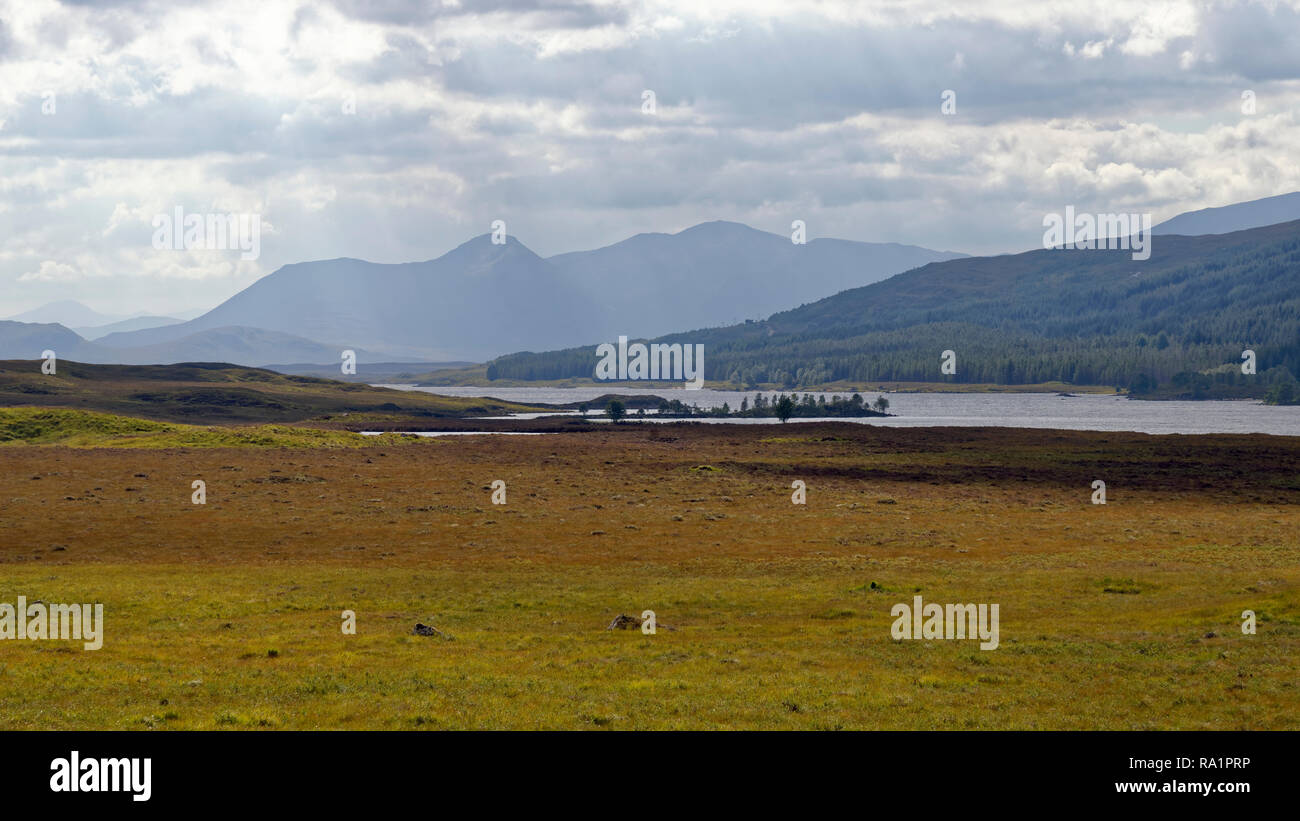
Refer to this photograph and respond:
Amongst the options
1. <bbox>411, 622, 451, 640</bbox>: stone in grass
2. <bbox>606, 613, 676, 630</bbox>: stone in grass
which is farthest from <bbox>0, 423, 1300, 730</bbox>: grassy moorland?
<bbox>411, 622, 451, 640</bbox>: stone in grass

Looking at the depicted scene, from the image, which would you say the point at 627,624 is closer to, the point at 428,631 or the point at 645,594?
the point at 428,631

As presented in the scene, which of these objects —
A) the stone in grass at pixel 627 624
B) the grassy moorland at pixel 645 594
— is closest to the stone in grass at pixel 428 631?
the grassy moorland at pixel 645 594

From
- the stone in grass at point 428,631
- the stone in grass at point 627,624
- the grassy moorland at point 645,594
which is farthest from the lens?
the stone in grass at point 627,624

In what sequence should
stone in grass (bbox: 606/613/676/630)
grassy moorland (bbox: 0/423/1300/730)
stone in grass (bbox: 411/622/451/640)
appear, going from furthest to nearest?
stone in grass (bbox: 606/613/676/630) < stone in grass (bbox: 411/622/451/640) < grassy moorland (bbox: 0/423/1300/730)

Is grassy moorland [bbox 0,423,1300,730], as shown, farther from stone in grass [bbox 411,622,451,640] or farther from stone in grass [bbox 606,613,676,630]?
stone in grass [bbox 411,622,451,640]

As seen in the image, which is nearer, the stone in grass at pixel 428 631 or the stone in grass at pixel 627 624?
the stone in grass at pixel 428 631

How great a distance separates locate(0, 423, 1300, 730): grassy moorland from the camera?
83.2 ft

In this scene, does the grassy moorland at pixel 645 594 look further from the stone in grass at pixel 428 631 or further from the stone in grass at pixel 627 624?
the stone in grass at pixel 428 631

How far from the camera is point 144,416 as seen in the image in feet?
636

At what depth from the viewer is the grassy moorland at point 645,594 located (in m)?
25.4

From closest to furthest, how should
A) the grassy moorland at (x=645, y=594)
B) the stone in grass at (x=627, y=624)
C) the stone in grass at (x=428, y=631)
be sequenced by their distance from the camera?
1. the grassy moorland at (x=645, y=594)
2. the stone in grass at (x=428, y=631)
3. the stone in grass at (x=627, y=624)

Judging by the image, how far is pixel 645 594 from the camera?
144ft
